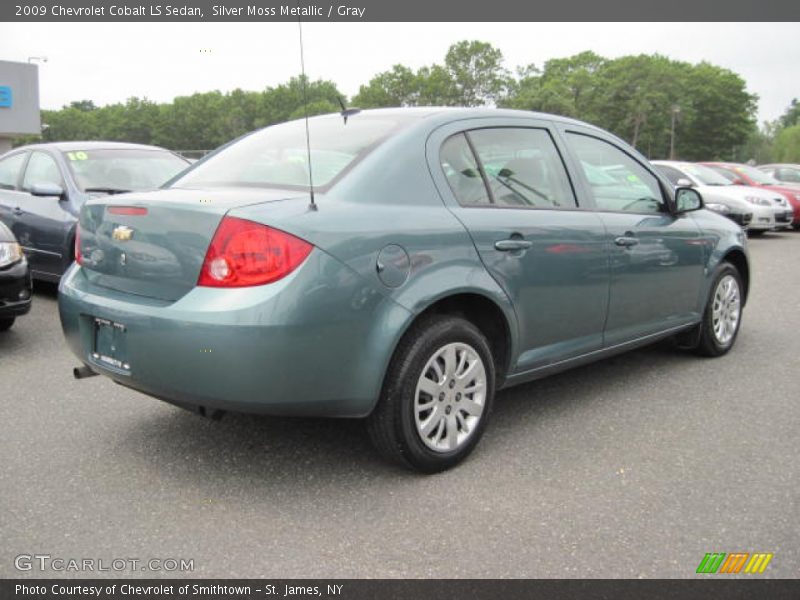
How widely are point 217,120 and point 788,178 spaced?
205 feet

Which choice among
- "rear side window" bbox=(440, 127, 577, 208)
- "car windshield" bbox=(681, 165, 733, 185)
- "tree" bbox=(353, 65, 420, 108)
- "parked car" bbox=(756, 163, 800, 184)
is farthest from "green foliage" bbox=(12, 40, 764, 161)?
"rear side window" bbox=(440, 127, 577, 208)

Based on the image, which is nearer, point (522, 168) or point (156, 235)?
point (156, 235)

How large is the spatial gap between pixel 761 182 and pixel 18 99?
37954 millimetres

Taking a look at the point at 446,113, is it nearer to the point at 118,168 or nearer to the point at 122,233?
the point at 122,233

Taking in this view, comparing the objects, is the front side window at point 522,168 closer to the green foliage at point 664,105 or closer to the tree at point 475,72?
the green foliage at point 664,105

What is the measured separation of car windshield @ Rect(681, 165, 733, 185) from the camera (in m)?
14.4

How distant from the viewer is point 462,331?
3.25 meters

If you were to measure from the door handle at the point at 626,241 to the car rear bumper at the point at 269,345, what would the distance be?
1677 mm

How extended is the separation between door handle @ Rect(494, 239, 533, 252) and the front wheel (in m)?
0.38

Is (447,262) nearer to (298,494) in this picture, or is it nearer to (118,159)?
(298,494)

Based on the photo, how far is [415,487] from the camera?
312cm

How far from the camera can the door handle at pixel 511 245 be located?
11.2 ft

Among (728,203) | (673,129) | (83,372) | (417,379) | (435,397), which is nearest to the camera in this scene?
(417,379)

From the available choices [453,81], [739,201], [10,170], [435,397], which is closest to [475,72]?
[453,81]
